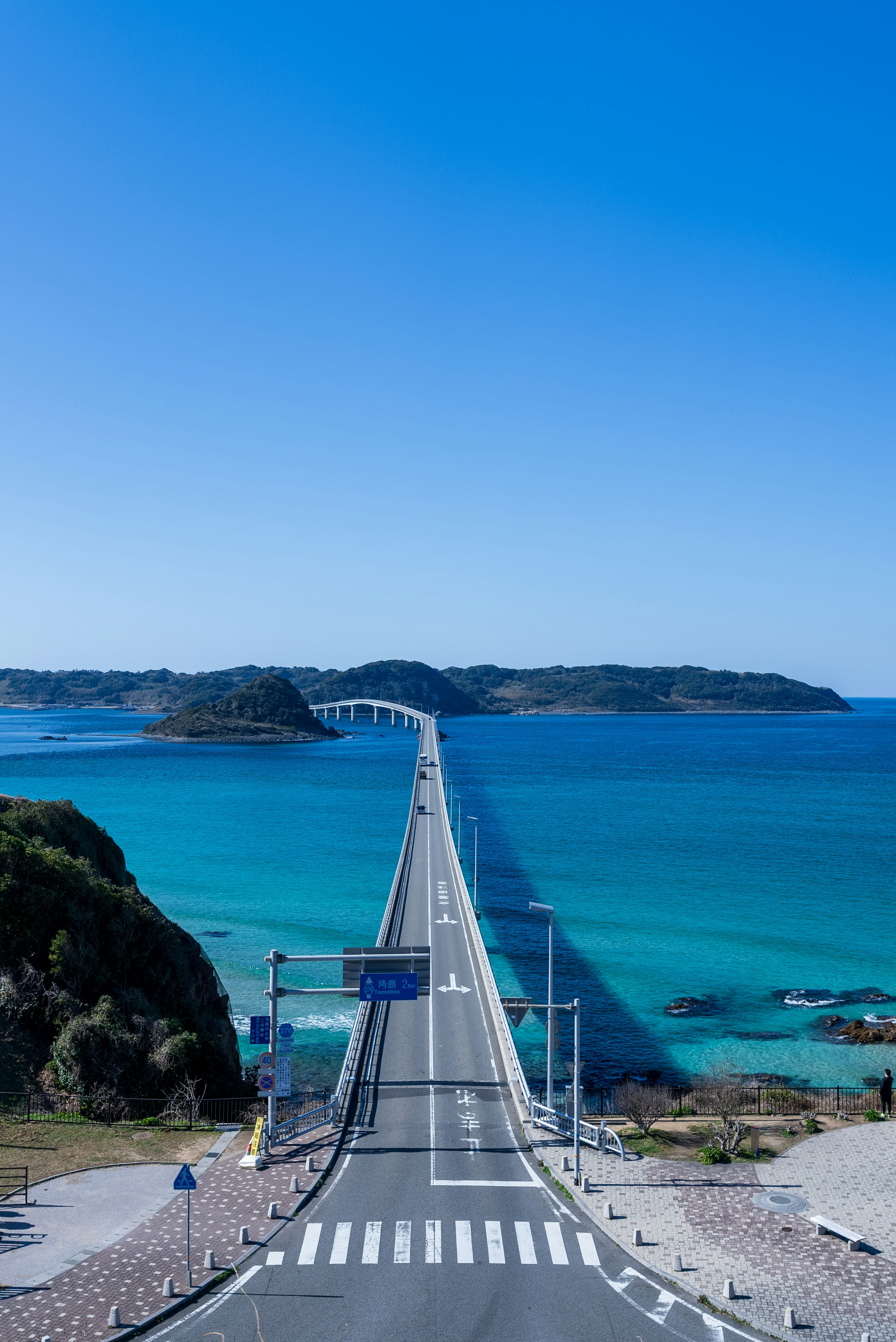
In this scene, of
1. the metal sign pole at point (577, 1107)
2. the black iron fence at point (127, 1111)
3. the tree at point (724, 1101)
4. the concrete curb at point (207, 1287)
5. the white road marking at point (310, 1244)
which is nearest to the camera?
the concrete curb at point (207, 1287)

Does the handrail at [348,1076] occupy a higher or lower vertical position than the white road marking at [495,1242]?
lower

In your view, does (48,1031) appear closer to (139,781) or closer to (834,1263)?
(834,1263)

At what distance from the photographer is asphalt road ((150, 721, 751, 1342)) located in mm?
16375

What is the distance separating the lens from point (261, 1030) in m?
25.4

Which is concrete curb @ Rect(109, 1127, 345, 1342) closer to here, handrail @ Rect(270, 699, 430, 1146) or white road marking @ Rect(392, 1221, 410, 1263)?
white road marking @ Rect(392, 1221, 410, 1263)

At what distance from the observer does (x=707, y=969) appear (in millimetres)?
53000

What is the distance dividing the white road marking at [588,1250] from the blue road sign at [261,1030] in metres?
9.44

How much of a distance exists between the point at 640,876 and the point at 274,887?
2896 cm

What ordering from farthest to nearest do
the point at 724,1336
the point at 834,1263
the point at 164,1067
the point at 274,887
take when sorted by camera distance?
the point at 274,887 < the point at 164,1067 < the point at 834,1263 < the point at 724,1336

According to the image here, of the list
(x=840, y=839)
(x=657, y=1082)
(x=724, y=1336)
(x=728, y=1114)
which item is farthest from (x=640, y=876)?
(x=724, y=1336)

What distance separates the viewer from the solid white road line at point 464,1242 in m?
18.7

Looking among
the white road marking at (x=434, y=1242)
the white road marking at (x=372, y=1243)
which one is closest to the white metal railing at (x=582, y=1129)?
the white road marking at (x=434, y=1242)

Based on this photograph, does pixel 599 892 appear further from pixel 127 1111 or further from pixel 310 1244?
pixel 310 1244

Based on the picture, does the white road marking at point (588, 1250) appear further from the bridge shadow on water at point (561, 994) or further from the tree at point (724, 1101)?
the bridge shadow on water at point (561, 994)
